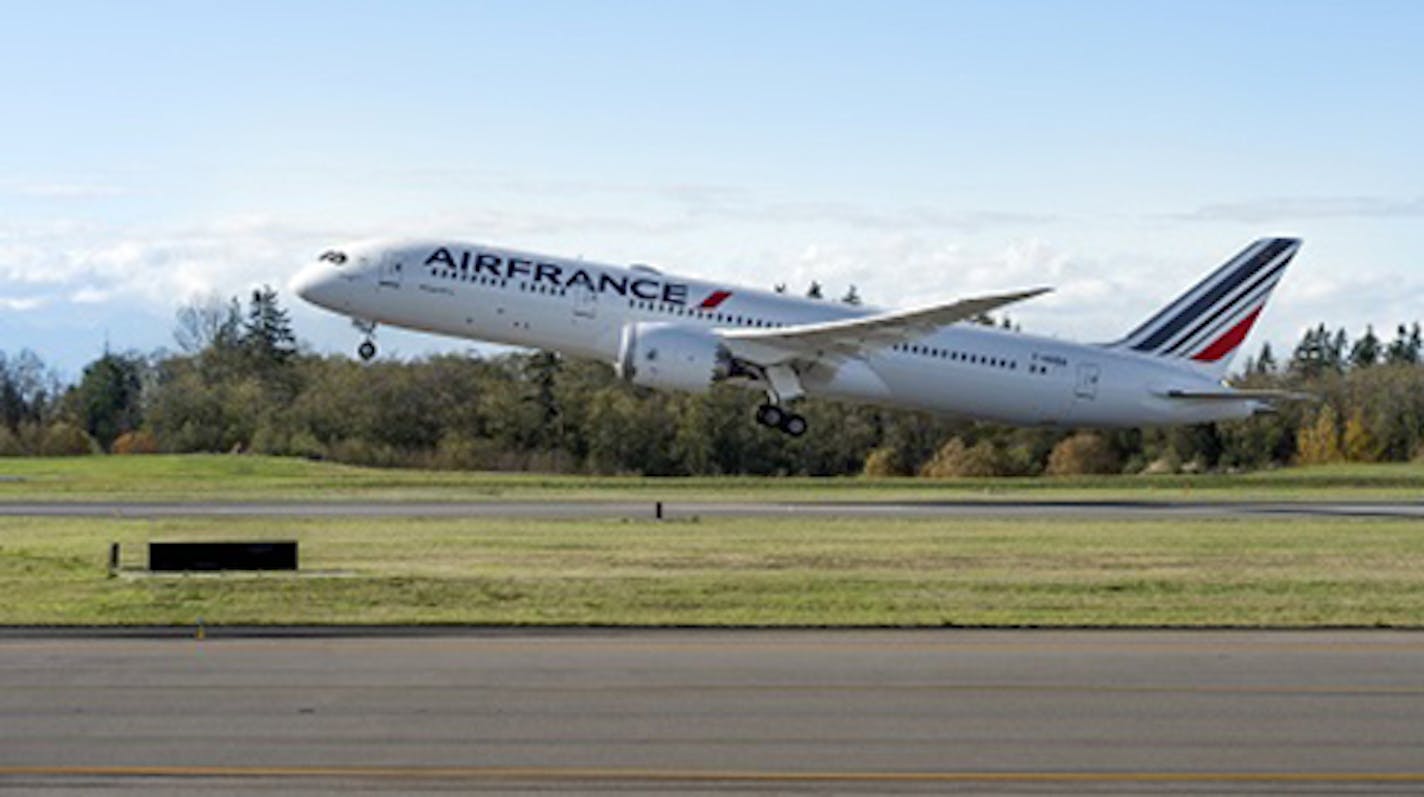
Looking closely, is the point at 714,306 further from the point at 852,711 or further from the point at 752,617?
the point at 852,711

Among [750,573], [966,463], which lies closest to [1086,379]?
[966,463]

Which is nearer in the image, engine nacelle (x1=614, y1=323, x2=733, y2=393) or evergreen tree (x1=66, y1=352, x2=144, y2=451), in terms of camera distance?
engine nacelle (x1=614, y1=323, x2=733, y2=393)

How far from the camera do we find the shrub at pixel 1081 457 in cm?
7669

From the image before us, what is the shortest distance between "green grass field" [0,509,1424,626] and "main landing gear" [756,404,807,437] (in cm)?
1066

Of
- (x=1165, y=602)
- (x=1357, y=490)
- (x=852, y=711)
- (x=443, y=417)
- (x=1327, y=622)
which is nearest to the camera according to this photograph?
(x=852, y=711)

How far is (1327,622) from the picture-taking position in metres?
21.7

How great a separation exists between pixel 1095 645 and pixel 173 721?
8.83 metres

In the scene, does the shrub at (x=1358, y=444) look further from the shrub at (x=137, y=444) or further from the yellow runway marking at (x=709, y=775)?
the yellow runway marking at (x=709, y=775)

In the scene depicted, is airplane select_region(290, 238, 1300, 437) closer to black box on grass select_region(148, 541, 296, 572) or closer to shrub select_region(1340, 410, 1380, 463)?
black box on grass select_region(148, 541, 296, 572)

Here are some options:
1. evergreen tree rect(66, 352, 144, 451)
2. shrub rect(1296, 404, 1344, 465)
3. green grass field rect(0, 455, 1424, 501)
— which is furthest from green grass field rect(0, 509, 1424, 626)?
evergreen tree rect(66, 352, 144, 451)

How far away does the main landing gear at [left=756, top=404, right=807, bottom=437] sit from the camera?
50125 mm

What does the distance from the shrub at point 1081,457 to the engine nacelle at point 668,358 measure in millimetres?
31069

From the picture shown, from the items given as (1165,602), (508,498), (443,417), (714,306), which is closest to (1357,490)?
(714,306)

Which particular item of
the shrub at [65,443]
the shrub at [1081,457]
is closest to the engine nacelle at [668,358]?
the shrub at [1081,457]
